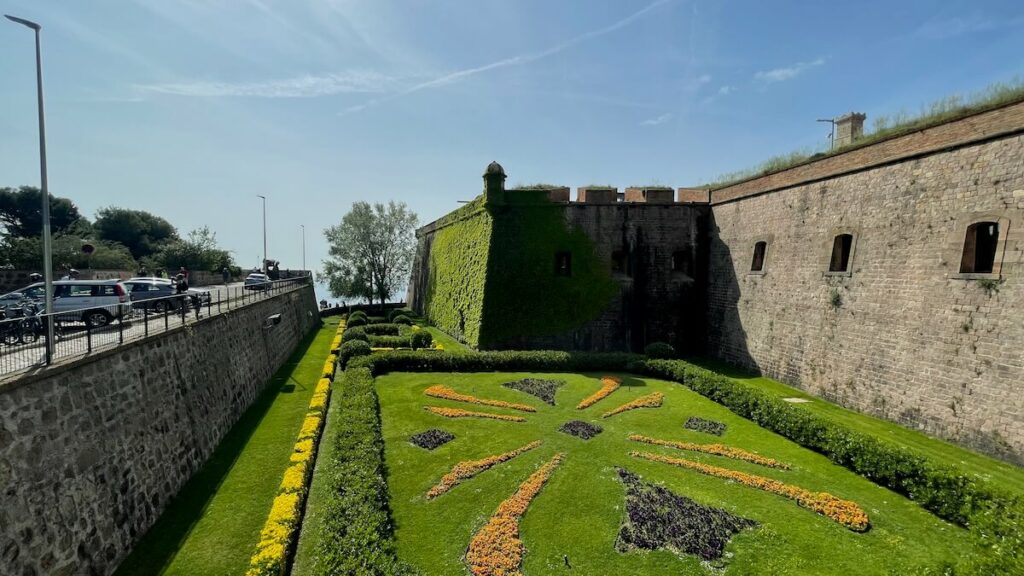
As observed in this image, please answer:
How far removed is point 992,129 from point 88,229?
7988cm

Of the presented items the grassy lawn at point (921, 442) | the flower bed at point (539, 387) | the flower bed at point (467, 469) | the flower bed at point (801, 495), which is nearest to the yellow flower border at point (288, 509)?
the flower bed at point (467, 469)

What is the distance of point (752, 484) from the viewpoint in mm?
9672

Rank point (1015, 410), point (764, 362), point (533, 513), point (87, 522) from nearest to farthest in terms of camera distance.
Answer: point (87, 522)
point (533, 513)
point (1015, 410)
point (764, 362)

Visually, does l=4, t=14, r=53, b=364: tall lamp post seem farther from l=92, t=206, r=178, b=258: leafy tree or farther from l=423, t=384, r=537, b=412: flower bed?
l=92, t=206, r=178, b=258: leafy tree

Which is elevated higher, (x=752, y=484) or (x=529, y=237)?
(x=529, y=237)

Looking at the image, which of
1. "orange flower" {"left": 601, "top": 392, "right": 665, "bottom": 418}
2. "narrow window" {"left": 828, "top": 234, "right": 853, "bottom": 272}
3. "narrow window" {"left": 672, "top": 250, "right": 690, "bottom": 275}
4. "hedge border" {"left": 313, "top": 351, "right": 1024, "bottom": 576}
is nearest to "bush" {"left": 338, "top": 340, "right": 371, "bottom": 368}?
"hedge border" {"left": 313, "top": 351, "right": 1024, "bottom": 576}

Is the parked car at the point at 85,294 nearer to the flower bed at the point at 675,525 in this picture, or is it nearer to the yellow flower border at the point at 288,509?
the yellow flower border at the point at 288,509

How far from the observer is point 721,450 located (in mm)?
11344

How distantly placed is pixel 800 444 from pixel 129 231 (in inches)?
3063

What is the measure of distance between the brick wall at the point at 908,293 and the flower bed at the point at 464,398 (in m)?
11.0

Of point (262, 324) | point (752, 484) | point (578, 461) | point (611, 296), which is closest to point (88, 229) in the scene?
point (262, 324)

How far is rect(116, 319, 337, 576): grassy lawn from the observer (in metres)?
7.55

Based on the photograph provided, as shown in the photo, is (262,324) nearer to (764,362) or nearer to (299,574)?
(299,574)

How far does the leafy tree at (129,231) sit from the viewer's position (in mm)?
58906
